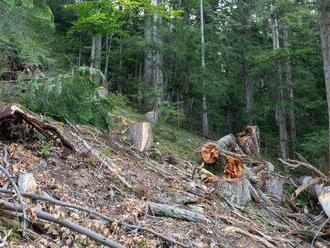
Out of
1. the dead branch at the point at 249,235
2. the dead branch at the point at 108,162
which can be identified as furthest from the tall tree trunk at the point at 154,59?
the dead branch at the point at 249,235

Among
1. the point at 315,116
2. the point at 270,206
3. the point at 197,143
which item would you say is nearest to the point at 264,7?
the point at 315,116

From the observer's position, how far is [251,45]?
19.1 m

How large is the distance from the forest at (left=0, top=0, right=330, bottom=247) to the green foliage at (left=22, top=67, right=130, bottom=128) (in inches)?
0.8

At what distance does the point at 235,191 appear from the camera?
7512 millimetres

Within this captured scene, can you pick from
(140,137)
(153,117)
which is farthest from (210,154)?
(153,117)

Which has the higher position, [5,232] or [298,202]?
[5,232]

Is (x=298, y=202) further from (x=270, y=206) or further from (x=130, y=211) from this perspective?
(x=130, y=211)

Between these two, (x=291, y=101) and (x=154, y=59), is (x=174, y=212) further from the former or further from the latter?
(x=291, y=101)

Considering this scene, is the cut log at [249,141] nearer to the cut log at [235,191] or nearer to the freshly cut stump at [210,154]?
the freshly cut stump at [210,154]

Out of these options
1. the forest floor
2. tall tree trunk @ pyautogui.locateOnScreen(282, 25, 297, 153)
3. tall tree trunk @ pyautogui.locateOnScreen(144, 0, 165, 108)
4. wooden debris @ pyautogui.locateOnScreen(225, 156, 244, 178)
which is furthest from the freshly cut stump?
tall tree trunk @ pyautogui.locateOnScreen(282, 25, 297, 153)

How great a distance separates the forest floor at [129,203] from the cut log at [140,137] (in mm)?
187

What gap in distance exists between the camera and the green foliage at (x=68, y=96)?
23.7 ft

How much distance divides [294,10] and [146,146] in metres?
11.3

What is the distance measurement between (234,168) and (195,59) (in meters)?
8.56
